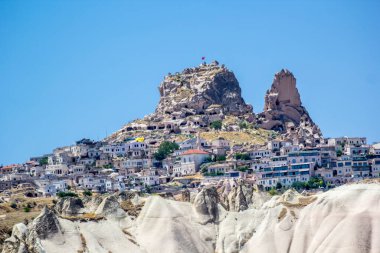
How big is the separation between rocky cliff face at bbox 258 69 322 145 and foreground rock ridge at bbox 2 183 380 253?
7160 centimetres

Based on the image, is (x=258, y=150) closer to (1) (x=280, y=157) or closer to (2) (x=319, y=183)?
(1) (x=280, y=157)

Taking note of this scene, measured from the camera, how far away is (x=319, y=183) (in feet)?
470

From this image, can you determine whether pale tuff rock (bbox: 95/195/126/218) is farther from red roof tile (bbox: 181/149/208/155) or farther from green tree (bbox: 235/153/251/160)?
green tree (bbox: 235/153/251/160)

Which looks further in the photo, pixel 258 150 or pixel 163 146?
pixel 163 146

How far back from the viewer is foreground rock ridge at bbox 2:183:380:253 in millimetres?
86312

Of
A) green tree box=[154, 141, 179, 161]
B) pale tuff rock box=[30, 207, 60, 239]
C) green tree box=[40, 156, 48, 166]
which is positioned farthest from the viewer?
green tree box=[40, 156, 48, 166]

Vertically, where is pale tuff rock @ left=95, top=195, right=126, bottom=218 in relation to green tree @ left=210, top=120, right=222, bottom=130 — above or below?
below

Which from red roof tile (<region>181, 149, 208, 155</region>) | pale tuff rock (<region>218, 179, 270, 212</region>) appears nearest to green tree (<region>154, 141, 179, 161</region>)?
red roof tile (<region>181, 149, 208, 155</region>)

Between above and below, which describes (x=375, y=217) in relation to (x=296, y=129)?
below

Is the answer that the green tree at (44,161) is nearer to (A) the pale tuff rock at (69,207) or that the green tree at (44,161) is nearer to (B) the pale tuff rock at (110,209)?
(A) the pale tuff rock at (69,207)

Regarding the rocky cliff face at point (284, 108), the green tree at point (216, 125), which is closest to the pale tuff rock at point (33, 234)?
the green tree at point (216, 125)

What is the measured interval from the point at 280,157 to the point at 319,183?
1184 cm

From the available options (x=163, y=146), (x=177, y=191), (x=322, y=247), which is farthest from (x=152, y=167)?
(x=322, y=247)

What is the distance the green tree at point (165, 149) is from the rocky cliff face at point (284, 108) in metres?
19.8
